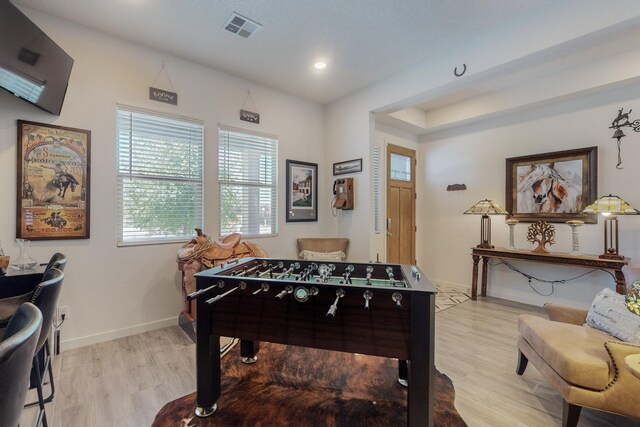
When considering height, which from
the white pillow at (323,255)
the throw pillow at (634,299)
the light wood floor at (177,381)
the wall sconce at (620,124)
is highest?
the wall sconce at (620,124)

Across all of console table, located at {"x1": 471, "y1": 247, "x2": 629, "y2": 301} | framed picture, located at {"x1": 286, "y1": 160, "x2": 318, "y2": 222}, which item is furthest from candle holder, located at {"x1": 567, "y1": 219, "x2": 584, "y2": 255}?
framed picture, located at {"x1": 286, "y1": 160, "x2": 318, "y2": 222}

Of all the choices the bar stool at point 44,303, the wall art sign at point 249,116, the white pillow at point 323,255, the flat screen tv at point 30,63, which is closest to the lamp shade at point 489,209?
the white pillow at point 323,255

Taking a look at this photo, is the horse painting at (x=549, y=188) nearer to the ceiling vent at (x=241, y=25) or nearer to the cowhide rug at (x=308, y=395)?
the cowhide rug at (x=308, y=395)

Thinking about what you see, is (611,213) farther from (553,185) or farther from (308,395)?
(308,395)

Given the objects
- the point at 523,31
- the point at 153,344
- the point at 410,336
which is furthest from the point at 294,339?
the point at 523,31

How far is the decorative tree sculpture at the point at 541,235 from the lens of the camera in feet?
12.3

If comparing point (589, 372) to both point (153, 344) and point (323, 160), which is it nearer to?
point (153, 344)

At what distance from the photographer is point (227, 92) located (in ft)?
12.0

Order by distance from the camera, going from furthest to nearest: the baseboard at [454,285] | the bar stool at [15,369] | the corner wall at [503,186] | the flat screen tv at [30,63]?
the baseboard at [454,285], the corner wall at [503,186], the flat screen tv at [30,63], the bar stool at [15,369]

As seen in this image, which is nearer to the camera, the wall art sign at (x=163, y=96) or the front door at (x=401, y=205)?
the wall art sign at (x=163, y=96)

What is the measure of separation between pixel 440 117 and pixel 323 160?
2158 millimetres

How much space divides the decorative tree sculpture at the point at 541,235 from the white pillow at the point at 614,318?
1.86m

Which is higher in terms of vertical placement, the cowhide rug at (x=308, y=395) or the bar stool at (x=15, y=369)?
the bar stool at (x=15, y=369)

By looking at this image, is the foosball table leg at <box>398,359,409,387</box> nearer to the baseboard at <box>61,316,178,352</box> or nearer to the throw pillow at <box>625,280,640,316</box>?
the throw pillow at <box>625,280,640,316</box>
